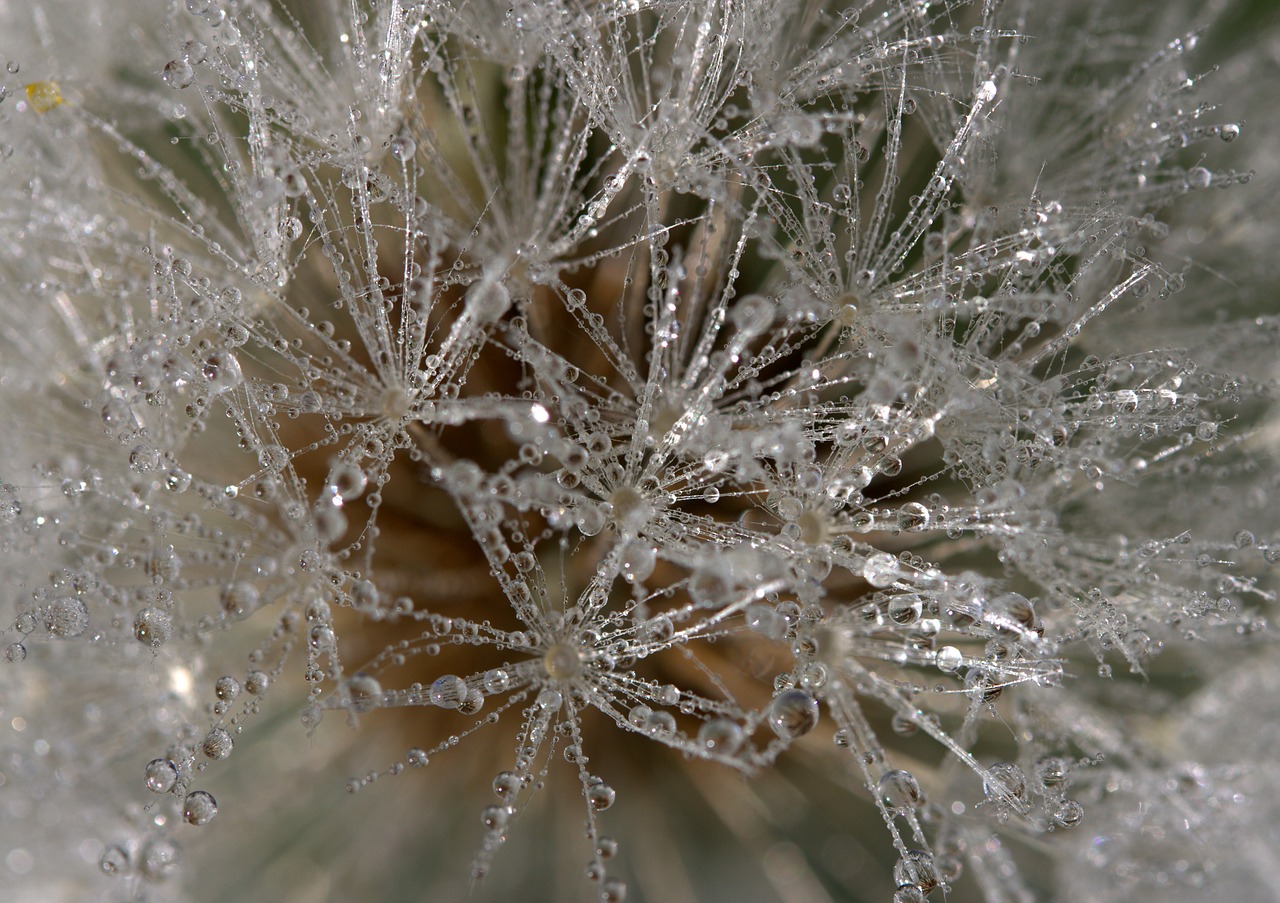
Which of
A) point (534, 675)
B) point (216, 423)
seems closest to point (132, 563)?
point (216, 423)

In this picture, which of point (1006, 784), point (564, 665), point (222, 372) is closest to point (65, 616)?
point (222, 372)

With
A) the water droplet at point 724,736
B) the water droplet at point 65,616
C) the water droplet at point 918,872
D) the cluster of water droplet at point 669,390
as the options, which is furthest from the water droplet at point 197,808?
the water droplet at point 918,872

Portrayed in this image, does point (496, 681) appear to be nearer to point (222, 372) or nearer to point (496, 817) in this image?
point (496, 817)

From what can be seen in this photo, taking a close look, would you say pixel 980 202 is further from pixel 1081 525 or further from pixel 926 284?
pixel 1081 525

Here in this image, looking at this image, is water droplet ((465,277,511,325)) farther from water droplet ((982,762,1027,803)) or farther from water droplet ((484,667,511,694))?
water droplet ((982,762,1027,803))

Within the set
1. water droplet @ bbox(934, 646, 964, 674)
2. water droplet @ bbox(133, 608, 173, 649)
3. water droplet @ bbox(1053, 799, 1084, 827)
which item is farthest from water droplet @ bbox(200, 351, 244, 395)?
water droplet @ bbox(1053, 799, 1084, 827)

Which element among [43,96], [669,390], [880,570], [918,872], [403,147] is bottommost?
[918,872]

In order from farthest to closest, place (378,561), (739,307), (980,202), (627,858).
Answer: (627,858) < (378,561) < (980,202) < (739,307)

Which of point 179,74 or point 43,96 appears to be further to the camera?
point 43,96
